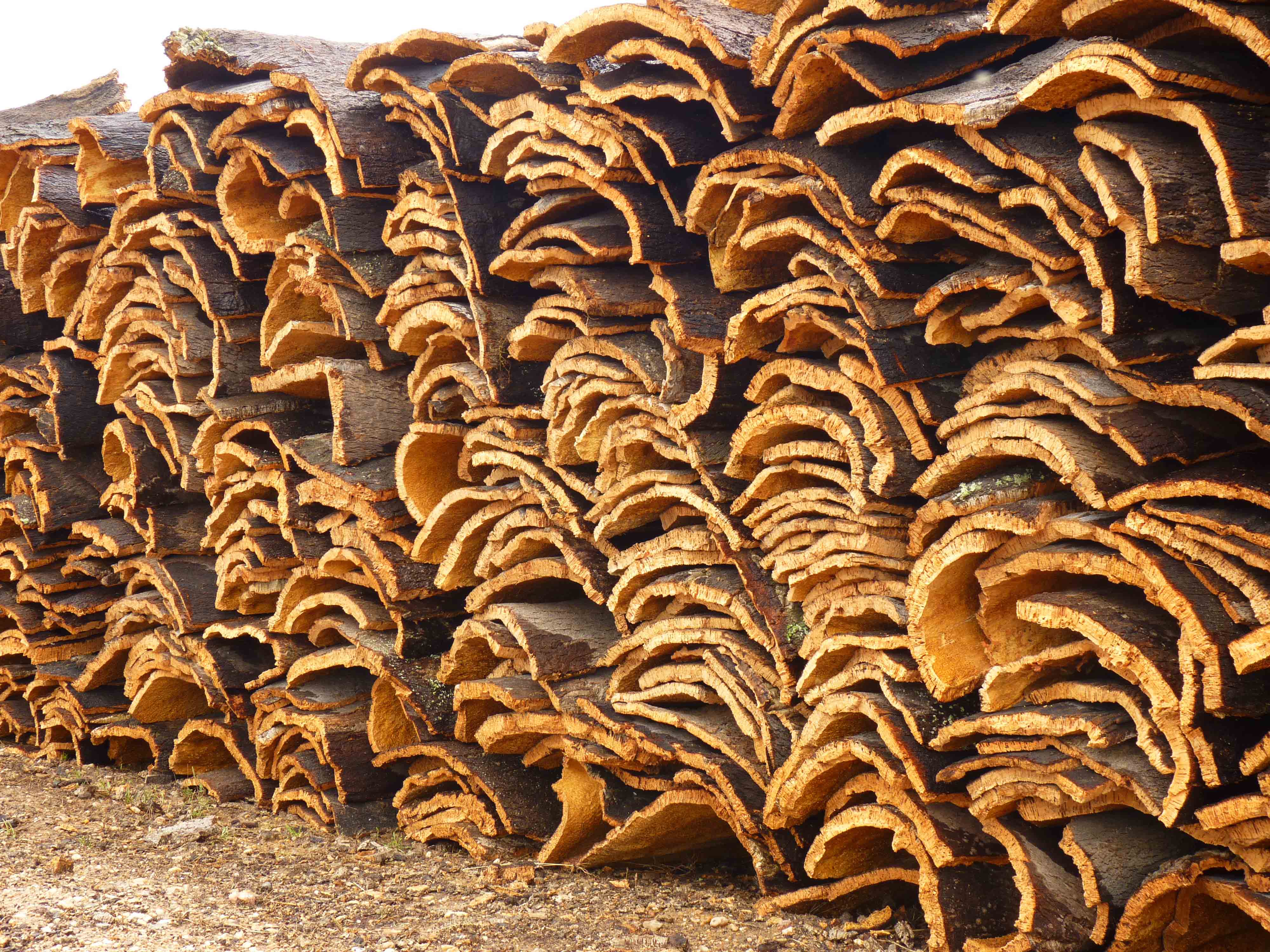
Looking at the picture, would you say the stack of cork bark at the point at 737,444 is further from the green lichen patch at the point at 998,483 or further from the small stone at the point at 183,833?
the small stone at the point at 183,833

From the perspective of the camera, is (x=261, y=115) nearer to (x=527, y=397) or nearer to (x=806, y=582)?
(x=527, y=397)

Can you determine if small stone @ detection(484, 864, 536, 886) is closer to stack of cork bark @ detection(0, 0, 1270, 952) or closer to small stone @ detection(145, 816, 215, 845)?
stack of cork bark @ detection(0, 0, 1270, 952)

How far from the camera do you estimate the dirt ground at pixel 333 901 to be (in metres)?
3.21

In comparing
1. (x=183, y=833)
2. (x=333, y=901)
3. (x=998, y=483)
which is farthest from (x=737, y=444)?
(x=183, y=833)

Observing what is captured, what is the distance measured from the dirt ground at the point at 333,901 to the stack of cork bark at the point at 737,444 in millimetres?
135

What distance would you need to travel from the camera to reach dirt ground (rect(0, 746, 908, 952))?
3.21m

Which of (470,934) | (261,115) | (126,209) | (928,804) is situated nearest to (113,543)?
(126,209)

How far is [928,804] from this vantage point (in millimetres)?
2680

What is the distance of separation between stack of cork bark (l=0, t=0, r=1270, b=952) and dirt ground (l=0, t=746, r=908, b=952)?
0.14 metres

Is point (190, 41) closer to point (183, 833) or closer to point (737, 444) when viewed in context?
point (737, 444)

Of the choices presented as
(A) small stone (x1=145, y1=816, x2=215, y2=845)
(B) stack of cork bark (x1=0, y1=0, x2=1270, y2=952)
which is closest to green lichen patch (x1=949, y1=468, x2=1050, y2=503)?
(B) stack of cork bark (x1=0, y1=0, x2=1270, y2=952)

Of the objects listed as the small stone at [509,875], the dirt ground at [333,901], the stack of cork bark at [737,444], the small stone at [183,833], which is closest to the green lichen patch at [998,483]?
the stack of cork bark at [737,444]

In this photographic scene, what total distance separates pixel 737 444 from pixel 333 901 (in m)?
2.07

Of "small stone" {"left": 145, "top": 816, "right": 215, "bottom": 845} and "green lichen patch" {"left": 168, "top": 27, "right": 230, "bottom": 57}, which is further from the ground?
"green lichen patch" {"left": 168, "top": 27, "right": 230, "bottom": 57}
